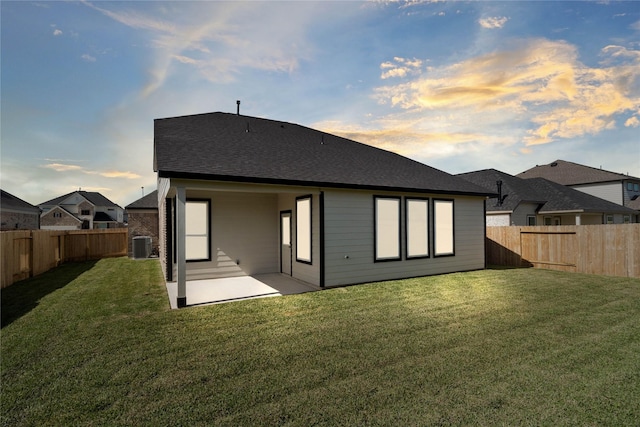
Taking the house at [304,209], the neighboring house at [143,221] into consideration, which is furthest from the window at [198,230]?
the neighboring house at [143,221]

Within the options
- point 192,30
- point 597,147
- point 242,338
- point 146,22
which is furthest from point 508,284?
point 597,147

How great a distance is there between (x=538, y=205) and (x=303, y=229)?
18818 millimetres

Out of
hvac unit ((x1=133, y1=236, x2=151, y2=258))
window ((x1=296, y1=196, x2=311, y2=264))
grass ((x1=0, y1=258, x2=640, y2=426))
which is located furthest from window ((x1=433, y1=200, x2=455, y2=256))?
hvac unit ((x1=133, y1=236, x2=151, y2=258))

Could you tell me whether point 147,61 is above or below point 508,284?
above

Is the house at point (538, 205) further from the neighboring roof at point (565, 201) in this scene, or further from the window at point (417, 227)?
the window at point (417, 227)

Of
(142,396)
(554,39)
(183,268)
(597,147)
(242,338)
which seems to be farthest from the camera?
(597,147)

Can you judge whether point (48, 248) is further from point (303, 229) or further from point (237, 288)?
point (303, 229)

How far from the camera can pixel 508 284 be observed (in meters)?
8.75

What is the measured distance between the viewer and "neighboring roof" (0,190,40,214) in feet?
88.0

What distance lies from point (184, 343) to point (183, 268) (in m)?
2.32

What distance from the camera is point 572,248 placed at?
11.0m

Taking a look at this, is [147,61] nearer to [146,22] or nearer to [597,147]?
[146,22]

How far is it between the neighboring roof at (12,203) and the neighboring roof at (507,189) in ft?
126

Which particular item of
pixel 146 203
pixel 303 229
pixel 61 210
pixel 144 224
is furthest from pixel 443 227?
pixel 61 210
